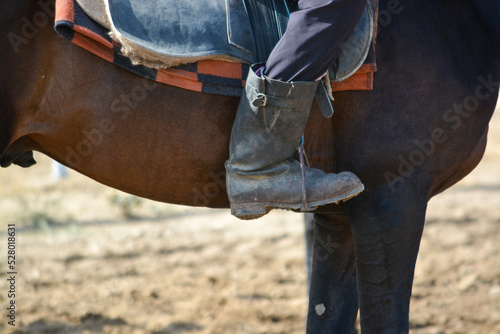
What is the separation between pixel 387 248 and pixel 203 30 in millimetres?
1108

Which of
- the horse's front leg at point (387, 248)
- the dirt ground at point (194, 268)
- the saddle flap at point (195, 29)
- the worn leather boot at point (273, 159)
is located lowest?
the dirt ground at point (194, 268)

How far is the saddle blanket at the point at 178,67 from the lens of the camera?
2.02 m

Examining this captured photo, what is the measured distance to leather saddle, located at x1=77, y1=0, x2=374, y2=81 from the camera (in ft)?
6.79

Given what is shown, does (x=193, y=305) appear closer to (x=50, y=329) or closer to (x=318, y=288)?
(x=50, y=329)

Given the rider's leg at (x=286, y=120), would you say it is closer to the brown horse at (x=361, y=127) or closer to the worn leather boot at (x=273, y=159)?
the worn leather boot at (x=273, y=159)

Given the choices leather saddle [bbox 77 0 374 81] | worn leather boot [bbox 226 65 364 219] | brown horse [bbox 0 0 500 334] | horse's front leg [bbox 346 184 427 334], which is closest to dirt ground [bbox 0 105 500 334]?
horse's front leg [bbox 346 184 427 334]

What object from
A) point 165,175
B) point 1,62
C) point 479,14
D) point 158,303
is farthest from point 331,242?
point 158,303

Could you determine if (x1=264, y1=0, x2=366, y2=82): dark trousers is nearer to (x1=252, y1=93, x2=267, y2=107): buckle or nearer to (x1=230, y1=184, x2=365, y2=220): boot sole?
(x1=252, y1=93, x2=267, y2=107): buckle

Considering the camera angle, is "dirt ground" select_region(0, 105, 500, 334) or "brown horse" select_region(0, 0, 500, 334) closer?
"brown horse" select_region(0, 0, 500, 334)

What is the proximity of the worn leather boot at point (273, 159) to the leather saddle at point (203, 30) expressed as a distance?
0.14 m

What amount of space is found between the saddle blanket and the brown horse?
41 mm

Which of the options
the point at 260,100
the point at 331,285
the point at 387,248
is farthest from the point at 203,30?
the point at 331,285

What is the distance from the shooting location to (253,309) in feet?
13.8

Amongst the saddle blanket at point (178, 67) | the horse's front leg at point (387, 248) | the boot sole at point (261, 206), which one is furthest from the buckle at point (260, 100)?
the horse's front leg at point (387, 248)
